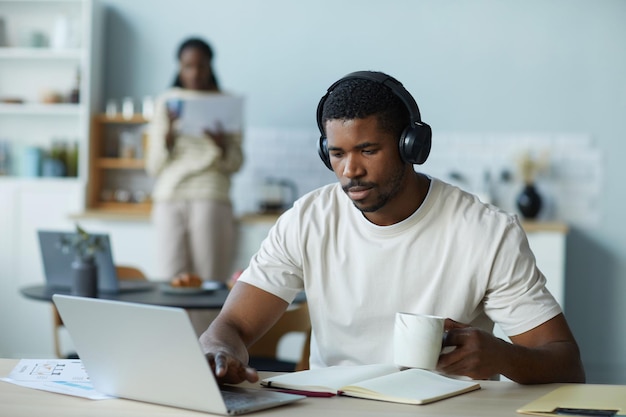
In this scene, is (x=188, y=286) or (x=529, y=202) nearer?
(x=188, y=286)

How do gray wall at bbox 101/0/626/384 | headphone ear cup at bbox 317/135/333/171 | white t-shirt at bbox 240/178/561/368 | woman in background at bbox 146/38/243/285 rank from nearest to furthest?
white t-shirt at bbox 240/178/561/368
headphone ear cup at bbox 317/135/333/171
woman in background at bbox 146/38/243/285
gray wall at bbox 101/0/626/384

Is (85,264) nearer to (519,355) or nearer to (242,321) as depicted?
(242,321)

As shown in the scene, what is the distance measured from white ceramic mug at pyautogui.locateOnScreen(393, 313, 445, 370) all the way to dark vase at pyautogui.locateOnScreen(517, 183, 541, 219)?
402 centimetres

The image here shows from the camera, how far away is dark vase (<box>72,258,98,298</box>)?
328 cm

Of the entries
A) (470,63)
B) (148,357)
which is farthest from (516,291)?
(470,63)

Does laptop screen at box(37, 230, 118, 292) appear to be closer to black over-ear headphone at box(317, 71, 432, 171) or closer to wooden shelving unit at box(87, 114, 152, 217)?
black over-ear headphone at box(317, 71, 432, 171)

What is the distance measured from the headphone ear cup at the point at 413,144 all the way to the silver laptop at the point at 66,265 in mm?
1729

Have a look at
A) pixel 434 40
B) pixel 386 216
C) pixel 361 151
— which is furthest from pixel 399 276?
pixel 434 40

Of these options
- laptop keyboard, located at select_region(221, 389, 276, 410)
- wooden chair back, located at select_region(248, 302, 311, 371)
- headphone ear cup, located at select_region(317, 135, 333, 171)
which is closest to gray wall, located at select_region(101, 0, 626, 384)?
wooden chair back, located at select_region(248, 302, 311, 371)

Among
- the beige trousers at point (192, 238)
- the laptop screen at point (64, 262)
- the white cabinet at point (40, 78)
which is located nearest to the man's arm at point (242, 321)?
the laptop screen at point (64, 262)

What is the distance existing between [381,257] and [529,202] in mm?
3623

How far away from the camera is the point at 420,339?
153 cm

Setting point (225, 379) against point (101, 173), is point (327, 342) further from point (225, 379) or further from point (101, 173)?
point (101, 173)

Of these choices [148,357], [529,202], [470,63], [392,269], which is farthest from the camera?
[470,63]
